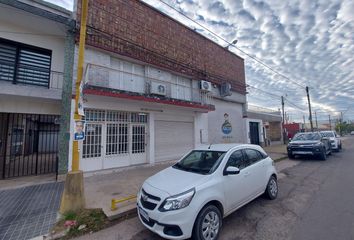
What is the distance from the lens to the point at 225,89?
47.5ft

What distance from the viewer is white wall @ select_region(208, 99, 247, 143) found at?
13.9 meters

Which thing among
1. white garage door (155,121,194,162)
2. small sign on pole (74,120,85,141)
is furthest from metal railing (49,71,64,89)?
white garage door (155,121,194,162)

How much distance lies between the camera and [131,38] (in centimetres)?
973

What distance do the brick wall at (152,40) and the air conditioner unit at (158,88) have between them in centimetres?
155

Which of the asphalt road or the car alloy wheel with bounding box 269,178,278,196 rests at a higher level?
the car alloy wheel with bounding box 269,178,278,196

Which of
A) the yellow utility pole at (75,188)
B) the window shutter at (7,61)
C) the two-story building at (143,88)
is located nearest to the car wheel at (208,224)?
the yellow utility pole at (75,188)

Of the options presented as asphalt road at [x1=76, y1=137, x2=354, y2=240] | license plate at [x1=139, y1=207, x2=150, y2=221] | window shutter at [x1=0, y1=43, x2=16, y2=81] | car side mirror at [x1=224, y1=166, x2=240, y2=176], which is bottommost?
asphalt road at [x1=76, y1=137, x2=354, y2=240]

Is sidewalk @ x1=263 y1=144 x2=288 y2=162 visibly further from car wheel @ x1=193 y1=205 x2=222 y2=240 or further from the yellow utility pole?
the yellow utility pole

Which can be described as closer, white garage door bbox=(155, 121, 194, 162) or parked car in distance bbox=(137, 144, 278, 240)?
parked car in distance bbox=(137, 144, 278, 240)

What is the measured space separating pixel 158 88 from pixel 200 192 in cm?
755

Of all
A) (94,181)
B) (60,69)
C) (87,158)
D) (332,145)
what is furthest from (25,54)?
(332,145)

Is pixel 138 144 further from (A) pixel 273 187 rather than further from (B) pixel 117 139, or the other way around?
(A) pixel 273 187

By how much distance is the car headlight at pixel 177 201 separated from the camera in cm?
289

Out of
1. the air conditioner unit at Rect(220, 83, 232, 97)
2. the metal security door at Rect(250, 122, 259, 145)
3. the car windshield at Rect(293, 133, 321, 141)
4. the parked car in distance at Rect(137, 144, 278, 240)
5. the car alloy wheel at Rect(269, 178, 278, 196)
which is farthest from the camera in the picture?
the metal security door at Rect(250, 122, 259, 145)
